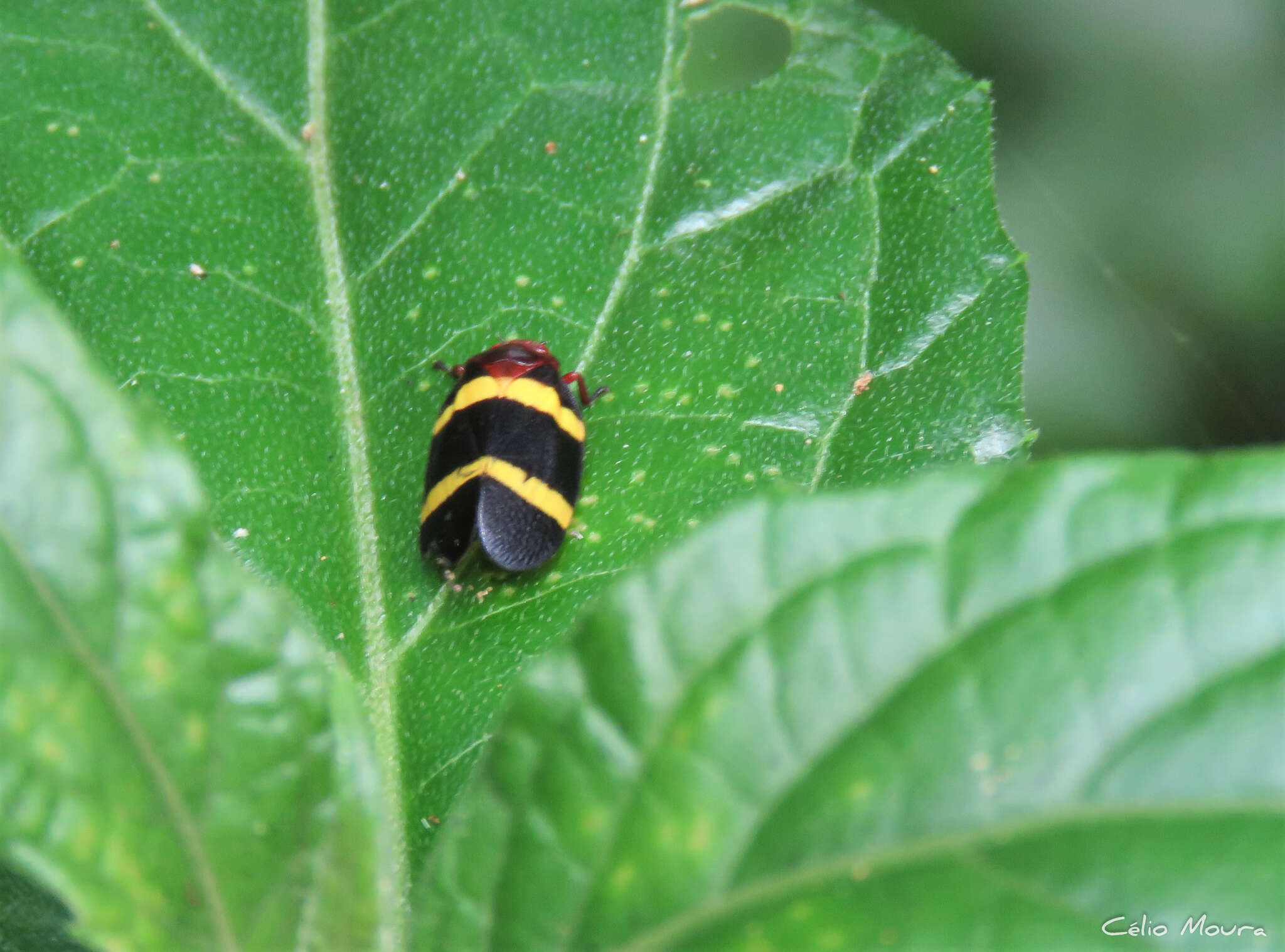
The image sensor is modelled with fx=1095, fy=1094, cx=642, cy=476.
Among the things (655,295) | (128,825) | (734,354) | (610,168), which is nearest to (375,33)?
(610,168)

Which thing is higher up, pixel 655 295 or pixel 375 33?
pixel 375 33

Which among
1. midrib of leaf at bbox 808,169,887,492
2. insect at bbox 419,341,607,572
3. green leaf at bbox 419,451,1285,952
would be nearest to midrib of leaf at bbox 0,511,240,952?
green leaf at bbox 419,451,1285,952

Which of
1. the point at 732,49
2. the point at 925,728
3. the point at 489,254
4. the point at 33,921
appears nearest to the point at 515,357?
the point at 489,254

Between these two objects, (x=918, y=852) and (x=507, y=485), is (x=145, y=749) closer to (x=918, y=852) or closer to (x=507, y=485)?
(x=918, y=852)

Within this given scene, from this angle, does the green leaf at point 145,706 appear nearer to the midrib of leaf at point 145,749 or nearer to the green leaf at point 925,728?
the midrib of leaf at point 145,749

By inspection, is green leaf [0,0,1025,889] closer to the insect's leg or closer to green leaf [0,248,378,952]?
the insect's leg

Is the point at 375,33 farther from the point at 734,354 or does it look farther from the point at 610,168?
the point at 734,354
